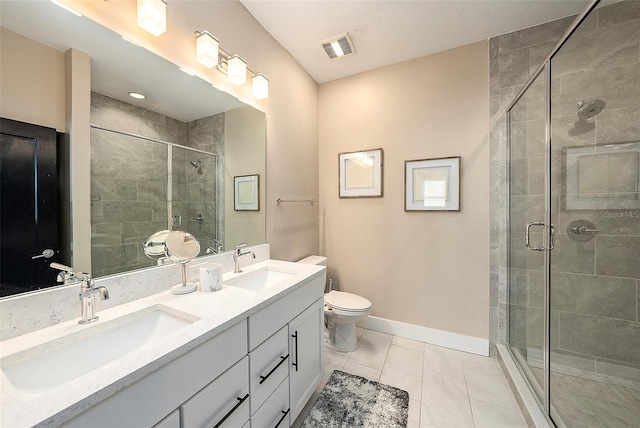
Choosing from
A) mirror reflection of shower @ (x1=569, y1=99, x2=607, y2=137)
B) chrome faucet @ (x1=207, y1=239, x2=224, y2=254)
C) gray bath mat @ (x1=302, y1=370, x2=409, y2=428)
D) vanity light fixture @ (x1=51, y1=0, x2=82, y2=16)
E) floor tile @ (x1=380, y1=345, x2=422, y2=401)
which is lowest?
floor tile @ (x1=380, y1=345, x2=422, y2=401)

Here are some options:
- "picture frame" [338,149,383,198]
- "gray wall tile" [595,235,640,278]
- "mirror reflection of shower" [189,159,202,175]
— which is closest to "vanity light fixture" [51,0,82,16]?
"mirror reflection of shower" [189,159,202,175]

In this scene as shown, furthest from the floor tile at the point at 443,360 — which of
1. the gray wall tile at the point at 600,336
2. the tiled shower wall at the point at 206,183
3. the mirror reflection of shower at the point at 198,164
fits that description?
the mirror reflection of shower at the point at 198,164

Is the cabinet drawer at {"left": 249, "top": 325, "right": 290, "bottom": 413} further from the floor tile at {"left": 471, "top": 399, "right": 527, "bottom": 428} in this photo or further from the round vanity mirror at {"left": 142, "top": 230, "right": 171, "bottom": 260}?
the floor tile at {"left": 471, "top": 399, "right": 527, "bottom": 428}

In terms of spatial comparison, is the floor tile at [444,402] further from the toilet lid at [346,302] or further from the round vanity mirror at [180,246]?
the round vanity mirror at [180,246]

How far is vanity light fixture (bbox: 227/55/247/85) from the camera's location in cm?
154

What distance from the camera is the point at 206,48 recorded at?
1.33m

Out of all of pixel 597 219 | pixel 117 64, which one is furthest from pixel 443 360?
pixel 117 64

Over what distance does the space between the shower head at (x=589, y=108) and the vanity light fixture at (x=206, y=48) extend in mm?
2347

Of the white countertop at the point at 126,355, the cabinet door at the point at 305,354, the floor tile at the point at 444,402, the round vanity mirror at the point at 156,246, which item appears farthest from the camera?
the floor tile at the point at 444,402

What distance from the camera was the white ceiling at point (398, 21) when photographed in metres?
1.65

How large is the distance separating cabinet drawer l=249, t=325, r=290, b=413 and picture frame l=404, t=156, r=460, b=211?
1.66 meters

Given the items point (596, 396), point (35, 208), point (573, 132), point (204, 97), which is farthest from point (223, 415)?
point (573, 132)

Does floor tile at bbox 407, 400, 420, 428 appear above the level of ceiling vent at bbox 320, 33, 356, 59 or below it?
below

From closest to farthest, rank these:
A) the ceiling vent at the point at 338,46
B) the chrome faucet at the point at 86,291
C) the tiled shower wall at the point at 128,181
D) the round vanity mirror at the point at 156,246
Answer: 1. the chrome faucet at the point at 86,291
2. the tiled shower wall at the point at 128,181
3. the round vanity mirror at the point at 156,246
4. the ceiling vent at the point at 338,46
